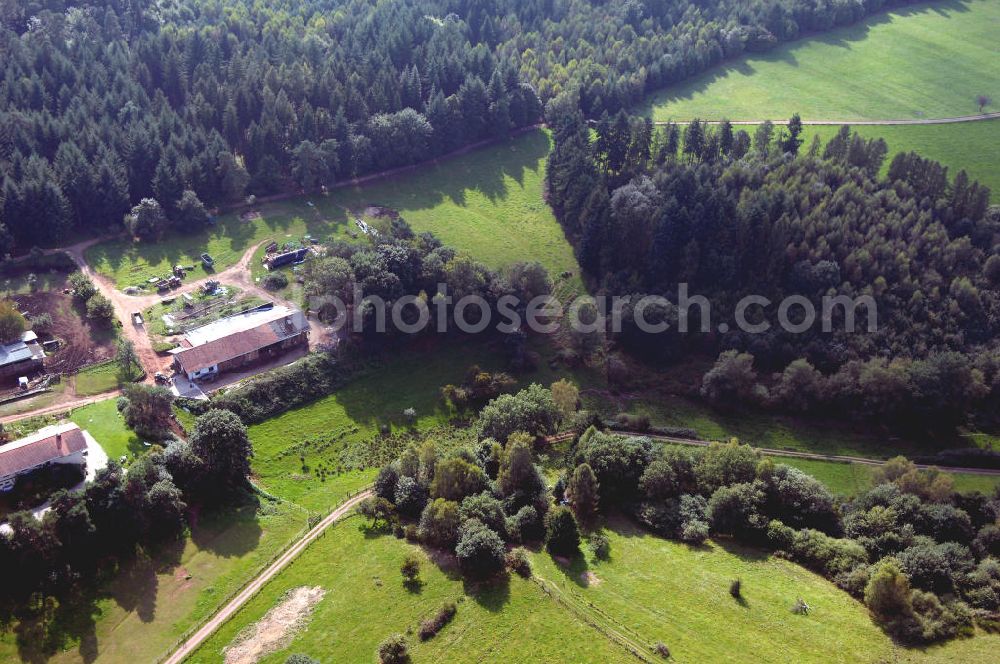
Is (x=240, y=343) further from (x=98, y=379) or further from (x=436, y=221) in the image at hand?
(x=436, y=221)

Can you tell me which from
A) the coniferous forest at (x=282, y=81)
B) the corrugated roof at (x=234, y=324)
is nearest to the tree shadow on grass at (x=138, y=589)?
the corrugated roof at (x=234, y=324)

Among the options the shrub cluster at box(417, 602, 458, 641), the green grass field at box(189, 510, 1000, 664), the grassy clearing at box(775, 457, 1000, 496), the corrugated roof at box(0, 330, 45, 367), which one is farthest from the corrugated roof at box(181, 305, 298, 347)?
the grassy clearing at box(775, 457, 1000, 496)

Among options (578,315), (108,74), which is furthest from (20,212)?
(578,315)

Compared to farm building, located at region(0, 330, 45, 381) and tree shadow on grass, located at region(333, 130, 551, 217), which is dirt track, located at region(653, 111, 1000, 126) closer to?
tree shadow on grass, located at region(333, 130, 551, 217)

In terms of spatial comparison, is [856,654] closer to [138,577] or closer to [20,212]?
[138,577]

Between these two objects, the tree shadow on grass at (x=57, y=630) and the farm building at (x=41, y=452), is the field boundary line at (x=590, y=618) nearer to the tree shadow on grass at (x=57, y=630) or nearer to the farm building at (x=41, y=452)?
the tree shadow on grass at (x=57, y=630)

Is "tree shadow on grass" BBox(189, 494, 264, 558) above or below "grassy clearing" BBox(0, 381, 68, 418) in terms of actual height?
below
